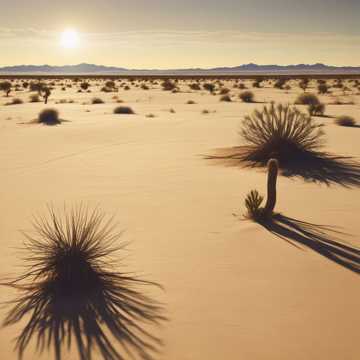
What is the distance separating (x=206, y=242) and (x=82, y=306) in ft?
6.84

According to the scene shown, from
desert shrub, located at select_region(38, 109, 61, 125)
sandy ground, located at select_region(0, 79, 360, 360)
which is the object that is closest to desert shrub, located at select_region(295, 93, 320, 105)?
sandy ground, located at select_region(0, 79, 360, 360)

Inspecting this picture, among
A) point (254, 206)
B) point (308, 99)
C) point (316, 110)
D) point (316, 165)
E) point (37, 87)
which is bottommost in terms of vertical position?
point (37, 87)

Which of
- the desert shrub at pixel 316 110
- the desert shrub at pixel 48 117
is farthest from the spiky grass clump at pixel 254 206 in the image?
the desert shrub at pixel 316 110

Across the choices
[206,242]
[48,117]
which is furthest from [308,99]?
[206,242]

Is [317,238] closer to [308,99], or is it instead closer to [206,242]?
[206,242]

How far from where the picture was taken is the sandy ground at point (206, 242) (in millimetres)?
3727

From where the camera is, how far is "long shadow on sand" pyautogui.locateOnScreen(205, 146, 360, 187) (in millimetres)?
9094

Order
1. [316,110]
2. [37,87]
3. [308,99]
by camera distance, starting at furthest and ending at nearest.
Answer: [37,87], [308,99], [316,110]

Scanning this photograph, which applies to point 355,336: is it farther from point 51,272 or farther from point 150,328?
point 51,272

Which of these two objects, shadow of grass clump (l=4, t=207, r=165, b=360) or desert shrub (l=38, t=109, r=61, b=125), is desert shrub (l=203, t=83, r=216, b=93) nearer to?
desert shrub (l=38, t=109, r=61, b=125)

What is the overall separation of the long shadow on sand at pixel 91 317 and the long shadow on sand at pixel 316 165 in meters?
5.68

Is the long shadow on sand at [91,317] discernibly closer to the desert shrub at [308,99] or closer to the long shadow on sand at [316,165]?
the long shadow on sand at [316,165]

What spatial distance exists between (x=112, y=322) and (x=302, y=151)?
26.5 ft

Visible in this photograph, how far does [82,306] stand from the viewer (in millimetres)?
4203
